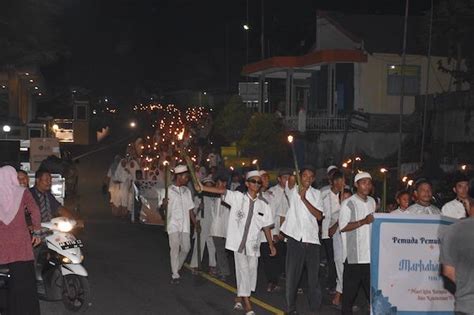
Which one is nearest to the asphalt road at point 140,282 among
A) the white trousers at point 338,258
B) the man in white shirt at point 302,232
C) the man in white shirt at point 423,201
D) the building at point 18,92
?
the white trousers at point 338,258

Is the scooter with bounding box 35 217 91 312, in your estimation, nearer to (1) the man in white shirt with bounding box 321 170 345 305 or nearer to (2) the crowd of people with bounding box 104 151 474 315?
(2) the crowd of people with bounding box 104 151 474 315

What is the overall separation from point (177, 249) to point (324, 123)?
2020 centimetres

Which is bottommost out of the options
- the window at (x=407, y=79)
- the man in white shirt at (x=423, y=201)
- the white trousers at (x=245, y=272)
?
the white trousers at (x=245, y=272)

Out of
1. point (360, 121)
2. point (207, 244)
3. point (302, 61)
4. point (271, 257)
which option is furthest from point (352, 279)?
point (302, 61)

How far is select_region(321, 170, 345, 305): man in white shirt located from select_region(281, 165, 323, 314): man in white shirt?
0.71m

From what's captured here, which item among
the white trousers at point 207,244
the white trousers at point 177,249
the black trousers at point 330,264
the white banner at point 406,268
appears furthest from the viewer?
the white trousers at point 207,244

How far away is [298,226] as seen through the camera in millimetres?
9984

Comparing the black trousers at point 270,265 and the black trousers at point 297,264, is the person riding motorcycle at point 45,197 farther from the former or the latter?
the black trousers at point 270,265

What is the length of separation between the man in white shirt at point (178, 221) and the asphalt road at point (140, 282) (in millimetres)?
370

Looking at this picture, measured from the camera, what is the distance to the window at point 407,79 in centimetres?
3108

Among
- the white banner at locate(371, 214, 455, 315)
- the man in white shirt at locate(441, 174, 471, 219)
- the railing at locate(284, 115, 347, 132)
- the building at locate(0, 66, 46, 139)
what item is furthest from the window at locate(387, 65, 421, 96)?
the white banner at locate(371, 214, 455, 315)

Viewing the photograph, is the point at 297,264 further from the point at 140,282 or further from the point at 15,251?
the point at 15,251

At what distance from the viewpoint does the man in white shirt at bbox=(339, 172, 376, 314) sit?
9.17 metres

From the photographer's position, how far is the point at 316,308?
10422 millimetres
